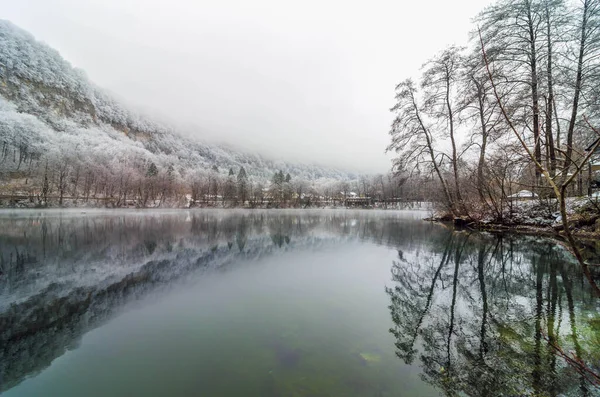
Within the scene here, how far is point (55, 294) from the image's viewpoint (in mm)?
6785

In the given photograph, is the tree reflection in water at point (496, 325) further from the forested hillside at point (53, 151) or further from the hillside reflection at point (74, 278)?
the forested hillside at point (53, 151)

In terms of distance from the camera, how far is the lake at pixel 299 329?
351cm

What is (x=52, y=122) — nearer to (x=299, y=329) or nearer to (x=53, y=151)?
(x=53, y=151)

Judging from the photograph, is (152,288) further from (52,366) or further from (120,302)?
(52,366)

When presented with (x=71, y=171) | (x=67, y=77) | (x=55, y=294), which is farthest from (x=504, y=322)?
(x=67, y=77)

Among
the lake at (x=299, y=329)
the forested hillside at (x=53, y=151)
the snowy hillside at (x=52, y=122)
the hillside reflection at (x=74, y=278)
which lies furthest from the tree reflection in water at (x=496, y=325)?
the snowy hillside at (x=52, y=122)

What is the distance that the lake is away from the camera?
351 centimetres

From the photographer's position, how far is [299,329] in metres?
5.02

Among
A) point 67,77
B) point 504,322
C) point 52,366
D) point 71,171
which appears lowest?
point 52,366

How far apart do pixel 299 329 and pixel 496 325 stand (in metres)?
3.56

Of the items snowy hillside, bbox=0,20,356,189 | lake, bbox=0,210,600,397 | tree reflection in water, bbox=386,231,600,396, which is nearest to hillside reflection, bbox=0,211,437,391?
lake, bbox=0,210,600,397

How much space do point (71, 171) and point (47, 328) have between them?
8420 centimetres

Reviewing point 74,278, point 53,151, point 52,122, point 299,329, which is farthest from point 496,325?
point 52,122

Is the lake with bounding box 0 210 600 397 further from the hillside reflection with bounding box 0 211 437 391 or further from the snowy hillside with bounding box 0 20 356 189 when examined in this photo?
the snowy hillside with bounding box 0 20 356 189
